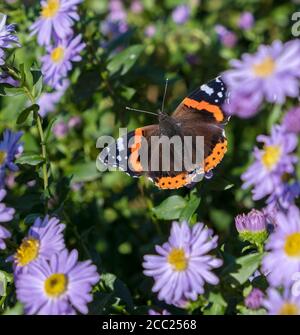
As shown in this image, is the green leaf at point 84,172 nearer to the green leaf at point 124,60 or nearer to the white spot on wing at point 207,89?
the green leaf at point 124,60

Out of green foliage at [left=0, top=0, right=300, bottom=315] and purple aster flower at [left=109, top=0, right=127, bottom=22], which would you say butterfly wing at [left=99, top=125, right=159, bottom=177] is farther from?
purple aster flower at [left=109, top=0, right=127, bottom=22]

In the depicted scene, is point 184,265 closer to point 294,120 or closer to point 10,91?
point 294,120

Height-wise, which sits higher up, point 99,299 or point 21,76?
point 21,76

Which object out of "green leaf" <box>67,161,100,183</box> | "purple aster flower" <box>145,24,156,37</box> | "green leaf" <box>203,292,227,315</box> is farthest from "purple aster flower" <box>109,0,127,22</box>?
"green leaf" <box>203,292,227,315</box>

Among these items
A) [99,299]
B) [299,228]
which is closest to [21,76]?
[99,299]

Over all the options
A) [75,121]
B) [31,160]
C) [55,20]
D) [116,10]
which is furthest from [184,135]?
[116,10]

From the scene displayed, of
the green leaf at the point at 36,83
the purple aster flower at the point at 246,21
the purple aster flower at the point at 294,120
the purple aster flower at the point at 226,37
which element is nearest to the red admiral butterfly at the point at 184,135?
the purple aster flower at the point at 294,120

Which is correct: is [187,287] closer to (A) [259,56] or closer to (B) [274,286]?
(B) [274,286]
